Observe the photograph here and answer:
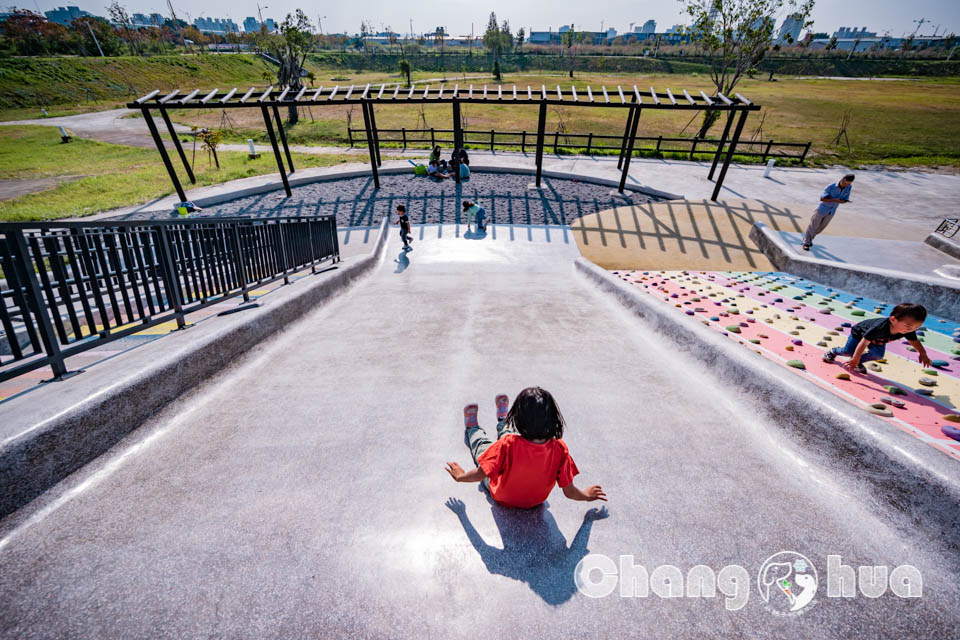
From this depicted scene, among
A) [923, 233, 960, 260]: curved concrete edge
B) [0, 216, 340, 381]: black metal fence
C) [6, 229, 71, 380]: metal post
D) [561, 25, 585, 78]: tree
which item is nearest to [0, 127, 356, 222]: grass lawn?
[0, 216, 340, 381]: black metal fence

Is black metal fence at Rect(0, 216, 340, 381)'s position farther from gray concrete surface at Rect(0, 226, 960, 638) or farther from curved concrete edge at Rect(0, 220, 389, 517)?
gray concrete surface at Rect(0, 226, 960, 638)

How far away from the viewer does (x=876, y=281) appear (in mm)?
7234

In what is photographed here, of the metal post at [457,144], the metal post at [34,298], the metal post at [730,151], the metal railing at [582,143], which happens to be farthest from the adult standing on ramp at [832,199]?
the metal post at [34,298]

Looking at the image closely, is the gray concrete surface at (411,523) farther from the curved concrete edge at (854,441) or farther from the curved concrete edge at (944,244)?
the curved concrete edge at (944,244)

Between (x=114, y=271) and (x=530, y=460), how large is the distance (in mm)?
4683

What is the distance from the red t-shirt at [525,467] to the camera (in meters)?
2.35

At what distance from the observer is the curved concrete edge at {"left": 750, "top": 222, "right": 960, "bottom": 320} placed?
6.32 metres

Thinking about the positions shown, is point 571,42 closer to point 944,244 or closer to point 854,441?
point 944,244

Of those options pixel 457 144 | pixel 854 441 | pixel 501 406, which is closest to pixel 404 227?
→ pixel 457 144

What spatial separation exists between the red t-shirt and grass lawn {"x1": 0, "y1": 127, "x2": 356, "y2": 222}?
17.2 meters

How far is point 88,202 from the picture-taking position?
14.6 meters

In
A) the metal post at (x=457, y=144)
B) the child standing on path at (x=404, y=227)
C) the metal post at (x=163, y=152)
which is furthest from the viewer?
the metal post at (x=457, y=144)

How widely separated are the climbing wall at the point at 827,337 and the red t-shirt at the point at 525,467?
2603 mm

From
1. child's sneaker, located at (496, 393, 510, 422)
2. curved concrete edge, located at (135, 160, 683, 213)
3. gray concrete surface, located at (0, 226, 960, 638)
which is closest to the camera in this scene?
gray concrete surface, located at (0, 226, 960, 638)
